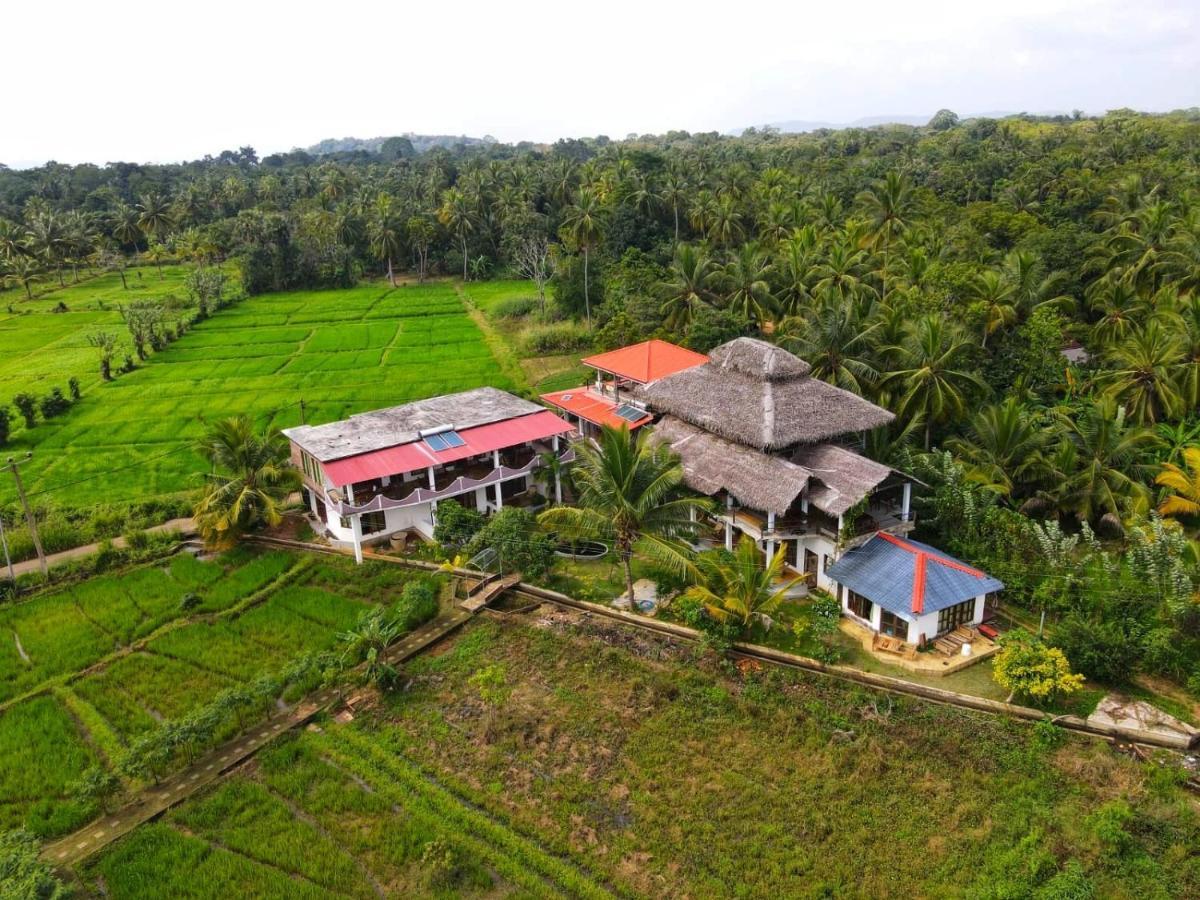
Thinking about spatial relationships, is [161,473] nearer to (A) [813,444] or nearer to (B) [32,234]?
(A) [813,444]

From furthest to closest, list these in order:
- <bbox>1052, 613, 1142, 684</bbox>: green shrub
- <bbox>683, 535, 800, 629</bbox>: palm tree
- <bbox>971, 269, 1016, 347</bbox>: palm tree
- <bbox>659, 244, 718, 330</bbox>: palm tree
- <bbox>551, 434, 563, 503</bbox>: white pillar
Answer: <bbox>659, 244, 718, 330</bbox>: palm tree < <bbox>971, 269, 1016, 347</bbox>: palm tree < <bbox>551, 434, 563, 503</bbox>: white pillar < <bbox>683, 535, 800, 629</bbox>: palm tree < <bbox>1052, 613, 1142, 684</bbox>: green shrub

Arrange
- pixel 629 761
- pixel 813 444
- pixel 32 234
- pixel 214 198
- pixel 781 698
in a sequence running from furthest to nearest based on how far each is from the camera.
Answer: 1. pixel 214 198
2. pixel 32 234
3. pixel 813 444
4. pixel 781 698
5. pixel 629 761

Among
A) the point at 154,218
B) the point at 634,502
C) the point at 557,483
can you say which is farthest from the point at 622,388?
the point at 154,218

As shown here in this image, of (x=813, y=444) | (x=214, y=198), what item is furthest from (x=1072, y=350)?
(x=214, y=198)

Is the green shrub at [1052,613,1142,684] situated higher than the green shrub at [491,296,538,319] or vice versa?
the green shrub at [491,296,538,319]

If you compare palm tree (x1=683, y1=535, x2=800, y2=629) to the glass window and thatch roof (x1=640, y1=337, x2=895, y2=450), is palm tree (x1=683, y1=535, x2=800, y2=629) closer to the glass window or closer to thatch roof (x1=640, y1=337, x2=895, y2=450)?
the glass window

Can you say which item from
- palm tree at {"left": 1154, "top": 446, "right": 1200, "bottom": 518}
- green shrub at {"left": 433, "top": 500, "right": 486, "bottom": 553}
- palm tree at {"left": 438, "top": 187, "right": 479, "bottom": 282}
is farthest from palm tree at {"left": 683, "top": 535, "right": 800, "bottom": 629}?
palm tree at {"left": 438, "top": 187, "right": 479, "bottom": 282}

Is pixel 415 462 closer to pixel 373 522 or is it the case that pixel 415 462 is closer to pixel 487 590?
pixel 373 522
